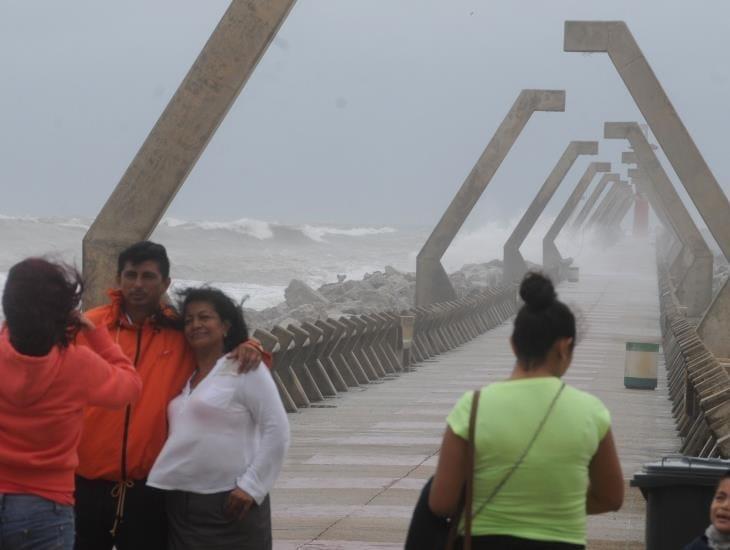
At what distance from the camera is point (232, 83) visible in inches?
577

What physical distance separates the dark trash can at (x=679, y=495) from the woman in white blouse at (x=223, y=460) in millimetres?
1739

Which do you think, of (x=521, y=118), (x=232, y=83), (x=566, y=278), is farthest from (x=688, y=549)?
(x=566, y=278)

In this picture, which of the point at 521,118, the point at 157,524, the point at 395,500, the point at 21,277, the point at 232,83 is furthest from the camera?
the point at 521,118

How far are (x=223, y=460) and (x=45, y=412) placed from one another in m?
0.81

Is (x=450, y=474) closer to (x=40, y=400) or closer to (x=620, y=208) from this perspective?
(x=40, y=400)

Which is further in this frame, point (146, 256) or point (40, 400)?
point (146, 256)

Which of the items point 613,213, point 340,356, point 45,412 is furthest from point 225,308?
point 613,213

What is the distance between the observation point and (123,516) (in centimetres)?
593

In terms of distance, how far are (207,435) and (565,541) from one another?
1.58m

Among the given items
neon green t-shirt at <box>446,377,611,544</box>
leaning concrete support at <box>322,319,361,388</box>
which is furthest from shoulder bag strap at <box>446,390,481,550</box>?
leaning concrete support at <box>322,319,361,388</box>

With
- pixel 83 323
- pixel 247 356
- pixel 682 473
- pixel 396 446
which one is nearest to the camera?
pixel 83 323

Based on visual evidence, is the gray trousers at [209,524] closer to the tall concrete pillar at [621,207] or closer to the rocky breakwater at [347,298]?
the rocky breakwater at [347,298]

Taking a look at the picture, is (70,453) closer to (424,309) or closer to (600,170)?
(424,309)

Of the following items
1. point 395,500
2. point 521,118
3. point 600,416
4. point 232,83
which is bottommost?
point 395,500
